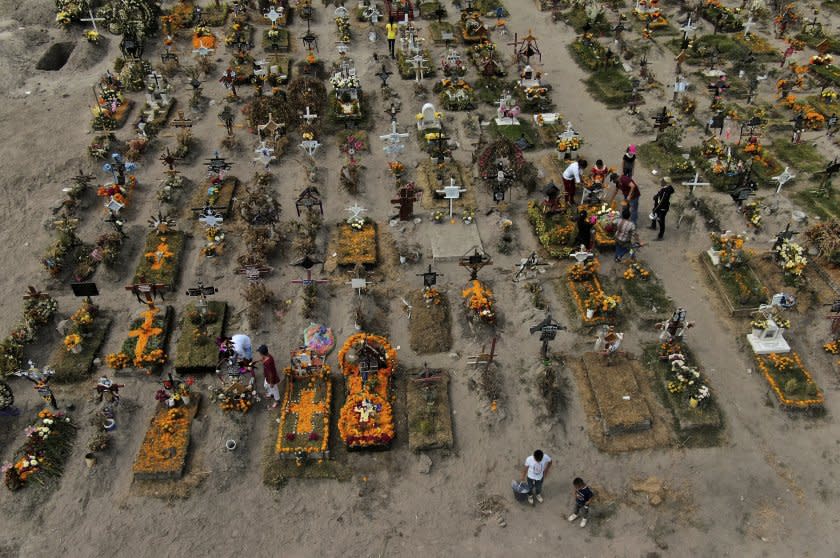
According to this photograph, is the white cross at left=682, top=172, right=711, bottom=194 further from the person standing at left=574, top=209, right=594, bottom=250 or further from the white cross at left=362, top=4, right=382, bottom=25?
the white cross at left=362, top=4, right=382, bottom=25

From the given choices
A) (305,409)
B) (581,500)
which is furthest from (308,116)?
(581,500)

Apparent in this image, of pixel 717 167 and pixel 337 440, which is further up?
pixel 717 167

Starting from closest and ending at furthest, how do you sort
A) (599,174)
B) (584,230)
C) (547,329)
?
(547,329) < (584,230) < (599,174)

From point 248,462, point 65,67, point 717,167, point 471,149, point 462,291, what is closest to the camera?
point 248,462

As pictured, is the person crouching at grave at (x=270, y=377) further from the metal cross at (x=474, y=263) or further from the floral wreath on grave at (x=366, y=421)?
the metal cross at (x=474, y=263)

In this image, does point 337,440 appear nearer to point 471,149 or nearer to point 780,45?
point 471,149

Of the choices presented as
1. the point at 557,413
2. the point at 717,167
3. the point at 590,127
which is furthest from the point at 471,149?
the point at 557,413

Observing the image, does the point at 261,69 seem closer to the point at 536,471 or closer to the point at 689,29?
the point at 689,29
